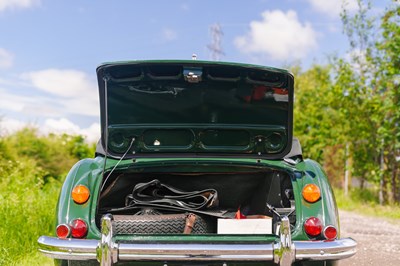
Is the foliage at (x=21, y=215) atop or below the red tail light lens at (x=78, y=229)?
below

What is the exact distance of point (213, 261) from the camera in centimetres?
291

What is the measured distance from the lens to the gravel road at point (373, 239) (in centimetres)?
572

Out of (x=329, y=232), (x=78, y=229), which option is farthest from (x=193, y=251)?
(x=329, y=232)

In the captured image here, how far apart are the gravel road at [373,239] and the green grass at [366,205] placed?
478 millimetres

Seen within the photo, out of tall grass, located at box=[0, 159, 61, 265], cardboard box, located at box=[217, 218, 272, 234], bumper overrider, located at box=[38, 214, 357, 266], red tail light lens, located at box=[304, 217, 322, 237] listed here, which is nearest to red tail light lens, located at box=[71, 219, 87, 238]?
bumper overrider, located at box=[38, 214, 357, 266]

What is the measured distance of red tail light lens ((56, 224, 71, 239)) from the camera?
3.29 meters

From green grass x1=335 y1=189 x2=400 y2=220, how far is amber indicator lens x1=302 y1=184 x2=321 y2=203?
25.6 feet

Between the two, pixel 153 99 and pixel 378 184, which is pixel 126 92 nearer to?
pixel 153 99

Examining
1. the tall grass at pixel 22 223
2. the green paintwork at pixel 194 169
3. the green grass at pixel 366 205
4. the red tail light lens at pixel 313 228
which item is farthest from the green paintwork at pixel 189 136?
the green grass at pixel 366 205

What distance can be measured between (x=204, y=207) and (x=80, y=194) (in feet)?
3.51

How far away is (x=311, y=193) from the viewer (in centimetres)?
347

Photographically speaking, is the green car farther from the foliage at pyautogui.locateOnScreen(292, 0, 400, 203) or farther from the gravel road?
the foliage at pyautogui.locateOnScreen(292, 0, 400, 203)

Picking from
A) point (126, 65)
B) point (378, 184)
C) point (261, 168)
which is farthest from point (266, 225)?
point (378, 184)

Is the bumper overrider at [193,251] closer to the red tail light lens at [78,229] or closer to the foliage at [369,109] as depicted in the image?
the red tail light lens at [78,229]
